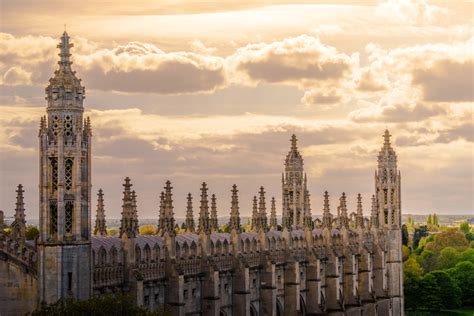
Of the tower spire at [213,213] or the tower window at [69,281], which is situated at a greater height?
the tower spire at [213,213]

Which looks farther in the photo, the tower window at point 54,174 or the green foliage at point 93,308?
the tower window at point 54,174

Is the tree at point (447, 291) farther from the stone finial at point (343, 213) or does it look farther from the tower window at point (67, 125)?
the tower window at point (67, 125)

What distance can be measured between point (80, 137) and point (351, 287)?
58927 millimetres

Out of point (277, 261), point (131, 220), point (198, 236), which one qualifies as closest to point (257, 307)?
point (277, 261)

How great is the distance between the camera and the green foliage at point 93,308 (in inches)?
2243

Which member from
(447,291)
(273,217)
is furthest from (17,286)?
(447,291)

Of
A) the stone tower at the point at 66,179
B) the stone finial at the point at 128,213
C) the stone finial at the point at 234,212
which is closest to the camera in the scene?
the stone tower at the point at 66,179

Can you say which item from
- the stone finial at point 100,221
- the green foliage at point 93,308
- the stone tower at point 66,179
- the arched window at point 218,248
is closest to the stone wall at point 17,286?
the stone tower at point 66,179

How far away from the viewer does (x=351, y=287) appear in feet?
378

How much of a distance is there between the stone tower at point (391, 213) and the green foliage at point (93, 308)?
2837 inches

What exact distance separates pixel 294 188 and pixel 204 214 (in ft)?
132

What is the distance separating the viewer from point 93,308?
57406mm

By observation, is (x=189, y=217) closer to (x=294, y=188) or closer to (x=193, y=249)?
(x=193, y=249)

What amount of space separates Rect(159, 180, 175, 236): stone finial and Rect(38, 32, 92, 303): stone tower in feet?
43.7
